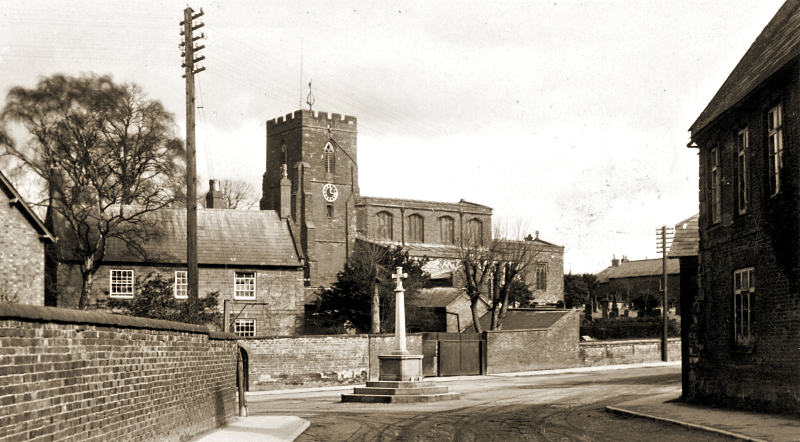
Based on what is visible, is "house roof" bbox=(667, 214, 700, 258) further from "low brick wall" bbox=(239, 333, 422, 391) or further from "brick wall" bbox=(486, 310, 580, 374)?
"brick wall" bbox=(486, 310, 580, 374)

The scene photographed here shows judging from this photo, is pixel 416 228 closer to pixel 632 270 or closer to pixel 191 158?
pixel 632 270

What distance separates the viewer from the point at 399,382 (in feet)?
96.5

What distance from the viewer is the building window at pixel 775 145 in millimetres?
18047

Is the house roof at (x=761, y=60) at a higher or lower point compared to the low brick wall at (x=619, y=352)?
higher

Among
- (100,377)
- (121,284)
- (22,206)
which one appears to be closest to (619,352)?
(121,284)

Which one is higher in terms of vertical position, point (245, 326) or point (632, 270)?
point (632, 270)

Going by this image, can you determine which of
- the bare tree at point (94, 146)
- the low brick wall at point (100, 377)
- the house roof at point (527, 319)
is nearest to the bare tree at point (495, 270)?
the house roof at point (527, 319)

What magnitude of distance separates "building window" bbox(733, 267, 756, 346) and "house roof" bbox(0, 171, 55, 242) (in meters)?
23.0

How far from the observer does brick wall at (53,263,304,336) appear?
47719 millimetres

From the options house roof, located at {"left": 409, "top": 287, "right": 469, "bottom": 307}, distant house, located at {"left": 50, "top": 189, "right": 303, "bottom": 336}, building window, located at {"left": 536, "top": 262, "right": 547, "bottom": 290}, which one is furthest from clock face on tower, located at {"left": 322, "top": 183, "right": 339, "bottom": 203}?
distant house, located at {"left": 50, "top": 189, "right": 303, "bottom": 336}

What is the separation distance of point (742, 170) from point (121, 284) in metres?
35.0

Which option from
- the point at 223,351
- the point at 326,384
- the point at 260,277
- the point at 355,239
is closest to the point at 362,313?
the point at 260,277

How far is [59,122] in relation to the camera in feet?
133

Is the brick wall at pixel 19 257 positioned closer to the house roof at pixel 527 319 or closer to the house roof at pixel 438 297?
the house roof at pixel 527 319
